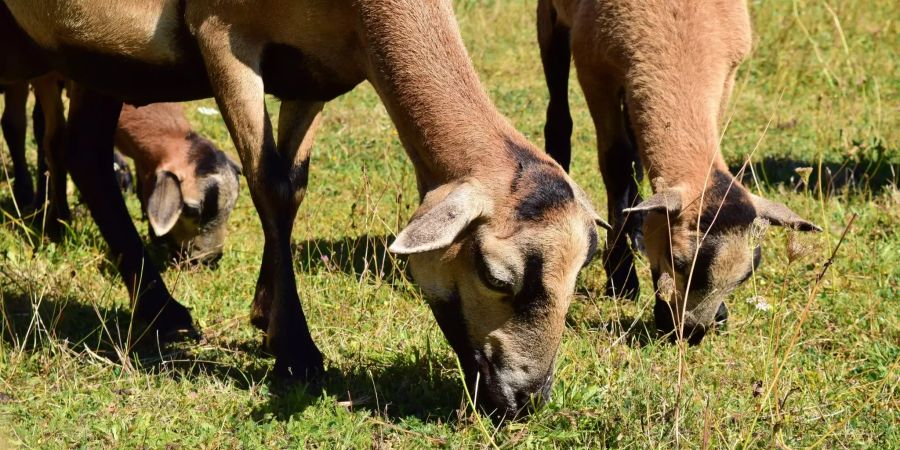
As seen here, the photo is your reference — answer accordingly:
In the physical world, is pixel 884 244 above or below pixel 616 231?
below

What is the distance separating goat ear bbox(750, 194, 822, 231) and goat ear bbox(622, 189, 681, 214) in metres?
0.43

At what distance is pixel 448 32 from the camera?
5.12 m

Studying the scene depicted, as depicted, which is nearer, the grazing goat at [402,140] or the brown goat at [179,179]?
the grazing goat at [402,140]

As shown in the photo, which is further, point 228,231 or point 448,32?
point 228,231

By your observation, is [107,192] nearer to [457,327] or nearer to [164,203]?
[164,203]

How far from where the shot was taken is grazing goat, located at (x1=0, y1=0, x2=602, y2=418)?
182 inches

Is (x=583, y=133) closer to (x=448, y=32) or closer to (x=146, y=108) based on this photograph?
(x=146, y=108)

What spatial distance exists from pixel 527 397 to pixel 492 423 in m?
0.20

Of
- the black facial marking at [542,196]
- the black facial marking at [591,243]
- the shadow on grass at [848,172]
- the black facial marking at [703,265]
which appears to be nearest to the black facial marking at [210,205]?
the black facial marking at [703,265]

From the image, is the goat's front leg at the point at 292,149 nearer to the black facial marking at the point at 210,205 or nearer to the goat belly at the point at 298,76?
the goat belly at the point at 298,76

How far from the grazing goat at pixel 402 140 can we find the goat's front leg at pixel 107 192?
34 mm

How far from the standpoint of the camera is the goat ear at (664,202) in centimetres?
591

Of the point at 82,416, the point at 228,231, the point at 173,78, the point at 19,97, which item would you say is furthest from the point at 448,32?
the point at 19,97

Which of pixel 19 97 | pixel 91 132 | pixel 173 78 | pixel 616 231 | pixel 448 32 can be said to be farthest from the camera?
pixel 19 97
